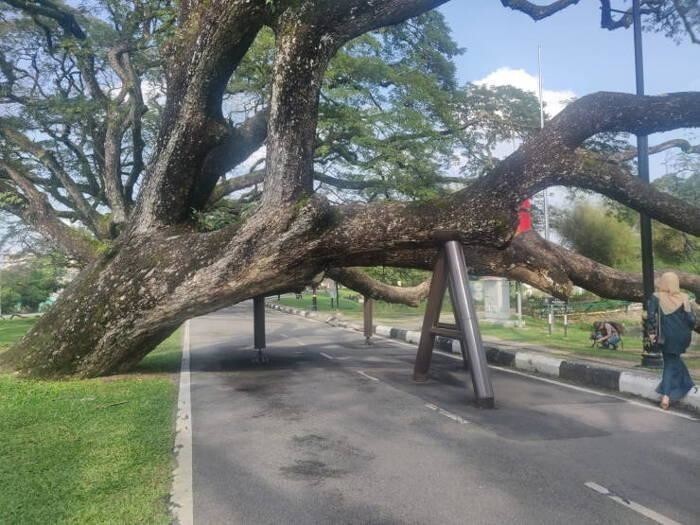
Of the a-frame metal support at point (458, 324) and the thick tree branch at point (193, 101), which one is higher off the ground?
the thick tree branch at point (193, 101)

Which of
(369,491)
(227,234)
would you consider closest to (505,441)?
(369,491)

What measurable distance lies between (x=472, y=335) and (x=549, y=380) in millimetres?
2490

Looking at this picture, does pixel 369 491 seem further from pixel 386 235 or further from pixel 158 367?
pixel 158 367

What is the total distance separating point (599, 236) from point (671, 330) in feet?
102

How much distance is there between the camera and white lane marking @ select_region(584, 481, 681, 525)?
146 inches

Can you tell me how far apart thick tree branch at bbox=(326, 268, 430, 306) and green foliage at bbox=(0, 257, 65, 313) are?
855 inches

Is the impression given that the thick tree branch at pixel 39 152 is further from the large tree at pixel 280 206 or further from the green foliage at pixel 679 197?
the green foliage at pixel 679 197

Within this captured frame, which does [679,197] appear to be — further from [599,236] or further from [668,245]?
[599,236]

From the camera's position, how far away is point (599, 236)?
35.5 meters

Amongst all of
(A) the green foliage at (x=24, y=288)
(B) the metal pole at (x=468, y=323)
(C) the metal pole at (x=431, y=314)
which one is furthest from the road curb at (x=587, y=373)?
(A) the green foliage at (x=24, y=288)

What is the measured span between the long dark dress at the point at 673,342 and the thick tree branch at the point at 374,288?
6885 mm

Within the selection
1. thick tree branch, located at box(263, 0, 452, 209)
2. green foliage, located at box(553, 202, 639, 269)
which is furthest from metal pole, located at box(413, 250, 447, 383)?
green foliage, located at box(553, 202, 639, 269)

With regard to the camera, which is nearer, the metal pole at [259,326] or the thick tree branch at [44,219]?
the metal pole at [259,326]

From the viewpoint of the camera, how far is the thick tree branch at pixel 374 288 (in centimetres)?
1345
